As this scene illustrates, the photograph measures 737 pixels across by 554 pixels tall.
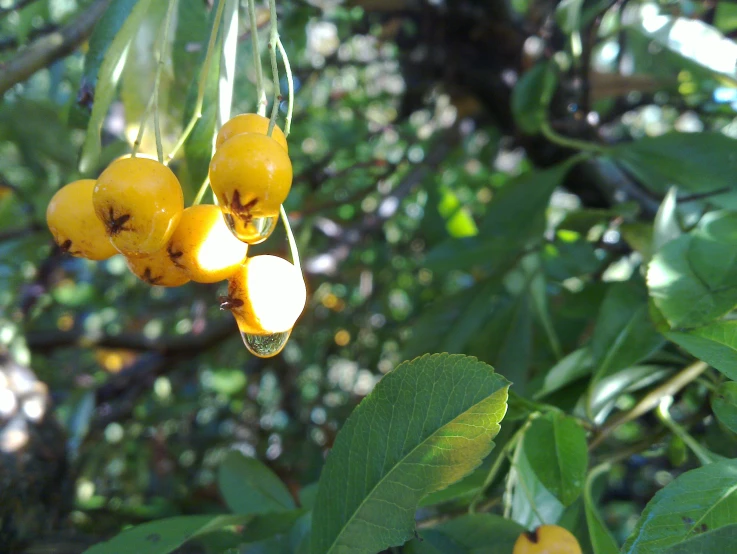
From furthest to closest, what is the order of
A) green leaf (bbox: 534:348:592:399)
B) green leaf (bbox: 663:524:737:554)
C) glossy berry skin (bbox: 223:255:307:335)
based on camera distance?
green leaf (bbox: 534:348:592:399), glossy berry skin (bbox: 223:255:307:335), green leaf (bbox: 663:524:737:554)

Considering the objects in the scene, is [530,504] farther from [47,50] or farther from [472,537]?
[47,50]

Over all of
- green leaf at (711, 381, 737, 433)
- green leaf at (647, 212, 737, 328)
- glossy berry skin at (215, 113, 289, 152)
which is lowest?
green leaf at (711, 381, 737, 433)

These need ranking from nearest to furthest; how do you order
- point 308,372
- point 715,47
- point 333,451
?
point 333,451 → point 715,47 → point 308,372

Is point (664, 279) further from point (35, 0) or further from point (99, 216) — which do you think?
Result: point (35, 0)

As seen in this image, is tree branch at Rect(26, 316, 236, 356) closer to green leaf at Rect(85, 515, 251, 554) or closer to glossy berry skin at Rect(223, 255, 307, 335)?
green leaf at Rect(85, 515, 251, 554)

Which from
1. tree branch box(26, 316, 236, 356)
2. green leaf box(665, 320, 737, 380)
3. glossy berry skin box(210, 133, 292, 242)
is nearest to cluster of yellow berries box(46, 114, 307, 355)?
glossy berry skin box(210, 133, 292, 242)

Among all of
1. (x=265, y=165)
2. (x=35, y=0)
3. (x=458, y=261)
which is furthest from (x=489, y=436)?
(x=35, y=0)
